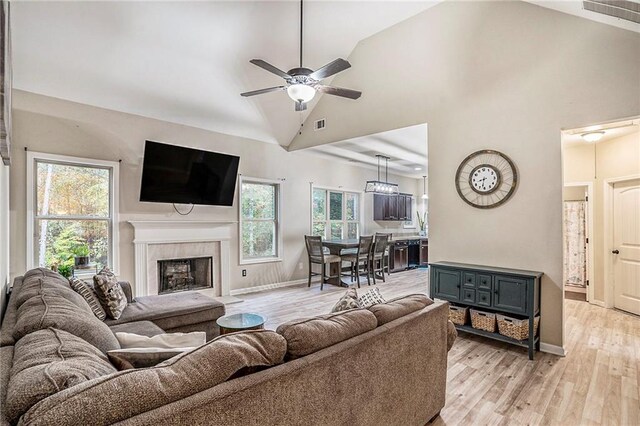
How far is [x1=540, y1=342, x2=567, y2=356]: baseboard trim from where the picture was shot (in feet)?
11.0

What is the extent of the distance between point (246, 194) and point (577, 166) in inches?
220

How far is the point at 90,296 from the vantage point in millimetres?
2908

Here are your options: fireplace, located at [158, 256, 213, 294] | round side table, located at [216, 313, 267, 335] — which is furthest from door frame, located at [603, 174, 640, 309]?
fireplace, located at [158, 256, 213, 294]

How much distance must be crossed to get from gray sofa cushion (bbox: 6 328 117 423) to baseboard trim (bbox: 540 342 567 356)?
392 centimetres

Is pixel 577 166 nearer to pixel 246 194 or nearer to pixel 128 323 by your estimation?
pixel 246 194

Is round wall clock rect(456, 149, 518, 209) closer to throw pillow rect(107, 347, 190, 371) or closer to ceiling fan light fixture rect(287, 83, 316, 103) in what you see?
ceiling fan light fixture rect(287, 83, 316, 103)

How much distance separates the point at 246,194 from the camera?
6.09 meters

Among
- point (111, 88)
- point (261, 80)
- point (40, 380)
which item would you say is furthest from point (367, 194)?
point (40, 380)

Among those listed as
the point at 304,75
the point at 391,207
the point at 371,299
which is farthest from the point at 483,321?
the point at 391,207

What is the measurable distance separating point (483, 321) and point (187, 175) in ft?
14.3

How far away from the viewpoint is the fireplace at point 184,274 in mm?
5105

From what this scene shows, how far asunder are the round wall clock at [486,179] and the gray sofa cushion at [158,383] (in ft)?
11.1

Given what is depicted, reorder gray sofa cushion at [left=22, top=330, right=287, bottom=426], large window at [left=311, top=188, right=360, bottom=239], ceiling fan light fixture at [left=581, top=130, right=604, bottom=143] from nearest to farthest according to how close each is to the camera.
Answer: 1. gray sofa cushion at [left=22, top=330, right=287, bottom=426]
2. ceiling fan light fixture at [left=581, top=130, right=604, bottom=143]
3. large window at [left=311, top=188, right=360, bottom=239]

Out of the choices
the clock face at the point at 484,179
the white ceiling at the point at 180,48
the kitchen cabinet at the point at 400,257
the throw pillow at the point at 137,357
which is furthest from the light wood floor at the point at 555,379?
the kitchen cabinet at the point at 400,257
